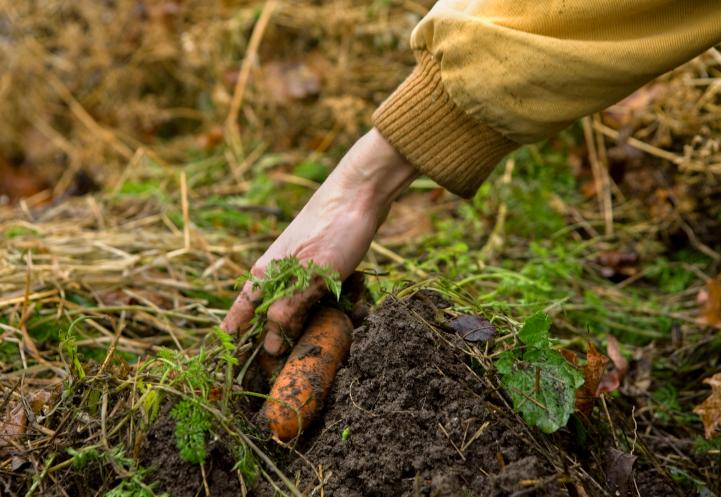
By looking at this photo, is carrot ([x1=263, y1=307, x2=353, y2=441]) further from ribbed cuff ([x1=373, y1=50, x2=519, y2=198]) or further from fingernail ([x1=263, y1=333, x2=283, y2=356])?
ribbed cuff ([x1=373, y1=50, x2=519, y2=198])

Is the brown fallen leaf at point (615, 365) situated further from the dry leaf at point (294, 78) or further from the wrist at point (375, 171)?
the dry leaf at point (294, 78)

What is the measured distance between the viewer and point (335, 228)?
6.46ft

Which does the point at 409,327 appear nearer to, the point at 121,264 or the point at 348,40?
the point at 121,264

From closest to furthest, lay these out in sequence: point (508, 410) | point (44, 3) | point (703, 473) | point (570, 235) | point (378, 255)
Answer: point (508, 410), point (703, 473), point (378, 255), point (570, 235), point (44, 3)

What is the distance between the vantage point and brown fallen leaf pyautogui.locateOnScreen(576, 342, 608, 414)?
5.82ft

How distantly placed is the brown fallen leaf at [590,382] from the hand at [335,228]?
0.68 meters

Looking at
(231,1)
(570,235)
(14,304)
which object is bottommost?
(570,235)

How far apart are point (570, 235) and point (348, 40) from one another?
2246 millimetres

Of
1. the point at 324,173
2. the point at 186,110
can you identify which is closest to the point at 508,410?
the point at 324,173

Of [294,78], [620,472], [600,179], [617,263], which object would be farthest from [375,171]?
[294,78]

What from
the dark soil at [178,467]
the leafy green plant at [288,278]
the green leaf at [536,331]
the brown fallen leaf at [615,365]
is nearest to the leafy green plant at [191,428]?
the dark soil at [178,467]

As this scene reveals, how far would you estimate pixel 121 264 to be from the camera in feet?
9.34

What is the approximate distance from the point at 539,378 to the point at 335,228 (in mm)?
698

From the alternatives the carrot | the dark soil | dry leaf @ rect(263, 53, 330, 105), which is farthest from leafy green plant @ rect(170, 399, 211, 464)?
dry leaf @ rect(263, 53, 330, 105)
